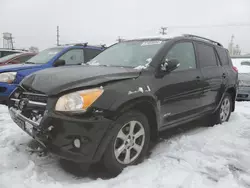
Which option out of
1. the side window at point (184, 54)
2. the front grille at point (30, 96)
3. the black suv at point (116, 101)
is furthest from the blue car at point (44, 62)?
the side window at point (184, 54)

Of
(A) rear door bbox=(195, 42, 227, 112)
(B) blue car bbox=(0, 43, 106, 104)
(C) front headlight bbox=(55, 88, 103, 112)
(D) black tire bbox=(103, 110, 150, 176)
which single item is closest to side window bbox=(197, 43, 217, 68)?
(A) rear door bbox=(195, 42, 227, 112)

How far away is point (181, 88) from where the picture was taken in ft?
11.0

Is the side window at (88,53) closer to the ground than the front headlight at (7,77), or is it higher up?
higher up

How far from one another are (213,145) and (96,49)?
14.6ft

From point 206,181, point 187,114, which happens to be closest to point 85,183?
point 206,181

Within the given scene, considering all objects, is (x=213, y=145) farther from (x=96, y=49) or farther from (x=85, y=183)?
(x=96, y=49)

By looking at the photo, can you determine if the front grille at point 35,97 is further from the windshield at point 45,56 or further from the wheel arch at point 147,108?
the windshield at point 45,56

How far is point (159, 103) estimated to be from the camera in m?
2.97

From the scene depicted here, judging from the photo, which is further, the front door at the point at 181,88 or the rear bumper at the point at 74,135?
the front door at the point at 181,88

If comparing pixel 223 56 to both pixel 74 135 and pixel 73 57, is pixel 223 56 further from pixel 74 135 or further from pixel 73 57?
pixel 74 135

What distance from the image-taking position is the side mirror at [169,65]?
3.01 meters

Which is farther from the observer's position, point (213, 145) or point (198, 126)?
point (198, 126)

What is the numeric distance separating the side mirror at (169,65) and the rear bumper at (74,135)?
1169 millimetres

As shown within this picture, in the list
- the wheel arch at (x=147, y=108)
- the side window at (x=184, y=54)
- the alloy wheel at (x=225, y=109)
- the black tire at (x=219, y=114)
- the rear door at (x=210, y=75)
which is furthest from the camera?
the alloy wheel at (x=225, y=109)
